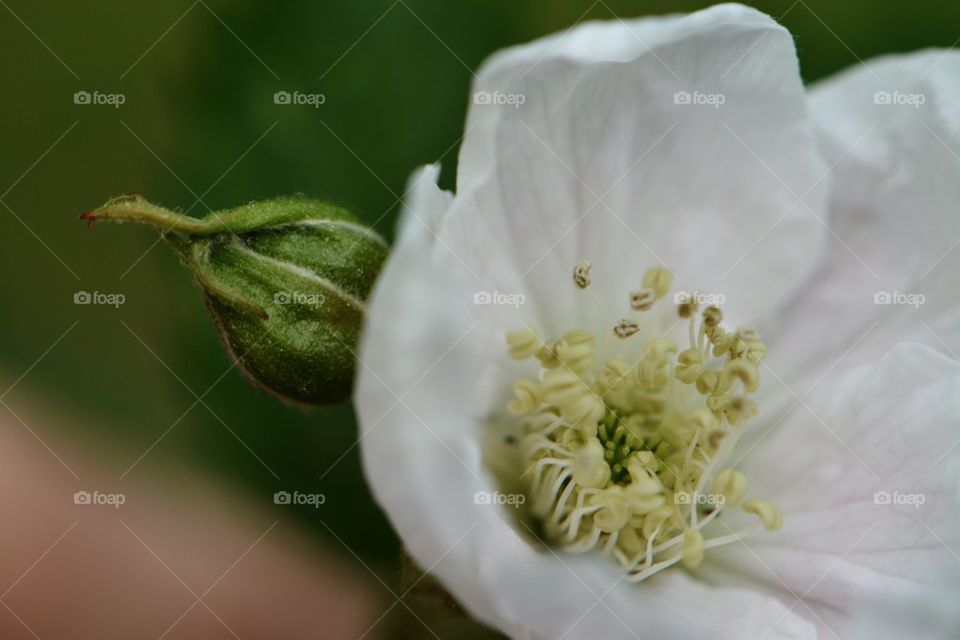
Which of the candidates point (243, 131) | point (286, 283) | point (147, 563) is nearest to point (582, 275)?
point (286, 283)

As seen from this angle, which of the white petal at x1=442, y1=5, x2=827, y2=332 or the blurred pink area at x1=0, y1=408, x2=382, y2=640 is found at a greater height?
the white petal at x1=442, y1=5, x2=827, y2=332

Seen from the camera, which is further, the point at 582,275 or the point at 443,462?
the point at 582,275

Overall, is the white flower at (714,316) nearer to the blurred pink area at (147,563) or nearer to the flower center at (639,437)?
the flower center at (639,437)

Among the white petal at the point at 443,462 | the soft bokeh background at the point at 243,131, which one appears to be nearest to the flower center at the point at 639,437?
the white petal at the point at 443,462

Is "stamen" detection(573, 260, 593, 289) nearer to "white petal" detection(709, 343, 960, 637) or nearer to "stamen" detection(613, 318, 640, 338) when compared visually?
"stamen" detection(613, 318, 640, 338)

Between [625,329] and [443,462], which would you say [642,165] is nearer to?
[625,329]

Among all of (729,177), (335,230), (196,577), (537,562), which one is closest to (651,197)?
(729,177)

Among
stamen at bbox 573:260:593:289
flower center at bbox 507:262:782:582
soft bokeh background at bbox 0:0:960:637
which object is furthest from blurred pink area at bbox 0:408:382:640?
stamen at bbox 573:260:593:289
